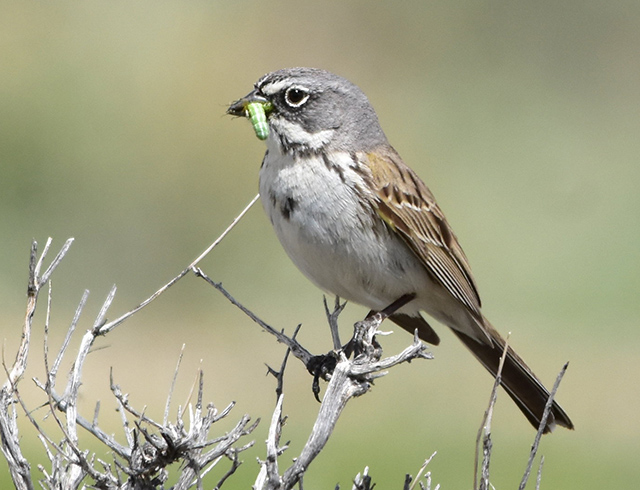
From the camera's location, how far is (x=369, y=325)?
5.26m

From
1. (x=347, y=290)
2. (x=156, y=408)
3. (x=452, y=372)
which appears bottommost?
(x=347, y=290)

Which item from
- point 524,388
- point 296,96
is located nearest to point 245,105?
point 296,96

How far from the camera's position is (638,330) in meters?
12.5

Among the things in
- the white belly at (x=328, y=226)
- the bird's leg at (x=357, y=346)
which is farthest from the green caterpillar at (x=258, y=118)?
the bird's leg at (x=357, y=346)

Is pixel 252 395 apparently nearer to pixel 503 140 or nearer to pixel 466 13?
pixel 503 140

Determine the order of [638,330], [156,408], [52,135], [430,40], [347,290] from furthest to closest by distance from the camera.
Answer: [430,40] < [52,135] < [638,330] < [156,408] < [347,290]

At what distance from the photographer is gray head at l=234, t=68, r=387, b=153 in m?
5.45

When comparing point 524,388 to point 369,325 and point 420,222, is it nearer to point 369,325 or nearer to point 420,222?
point 420,222

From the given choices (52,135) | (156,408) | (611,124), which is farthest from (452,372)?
(611,124)

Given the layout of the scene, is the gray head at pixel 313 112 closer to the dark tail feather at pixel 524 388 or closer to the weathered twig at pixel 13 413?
the dark tail feather at pixel 524 388

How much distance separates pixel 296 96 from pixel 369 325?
42.4 inches

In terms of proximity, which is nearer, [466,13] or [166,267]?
[166,267]

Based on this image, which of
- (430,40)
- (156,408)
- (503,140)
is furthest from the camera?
(430,40)

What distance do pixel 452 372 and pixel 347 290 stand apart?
234 inches
